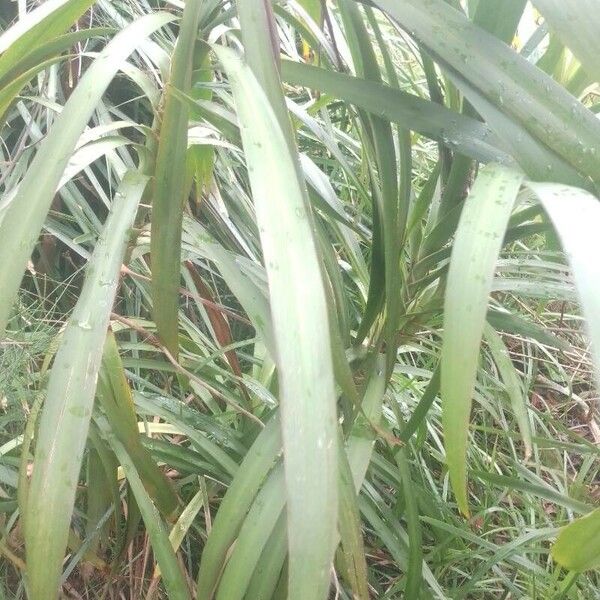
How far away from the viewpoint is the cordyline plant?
297 mm

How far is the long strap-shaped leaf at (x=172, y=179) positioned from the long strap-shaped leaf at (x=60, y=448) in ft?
0.36

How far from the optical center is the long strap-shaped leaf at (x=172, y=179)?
0.43 meters

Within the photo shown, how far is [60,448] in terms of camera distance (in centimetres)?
33

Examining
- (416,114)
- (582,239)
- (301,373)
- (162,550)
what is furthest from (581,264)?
(162,550)

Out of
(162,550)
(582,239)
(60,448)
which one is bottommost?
(162,550)

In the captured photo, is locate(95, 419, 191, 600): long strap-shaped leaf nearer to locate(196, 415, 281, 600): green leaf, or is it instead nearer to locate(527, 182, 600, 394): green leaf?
locate(196, 415, 281, 600): green leaf

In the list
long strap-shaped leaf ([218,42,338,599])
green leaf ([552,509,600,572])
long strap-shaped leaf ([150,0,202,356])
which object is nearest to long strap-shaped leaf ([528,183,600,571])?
green leaf ([552,509,600,572])

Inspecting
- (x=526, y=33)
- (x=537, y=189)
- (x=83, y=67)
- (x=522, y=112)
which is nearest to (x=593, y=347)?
(x=537, y=189)

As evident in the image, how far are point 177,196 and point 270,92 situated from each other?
120mm

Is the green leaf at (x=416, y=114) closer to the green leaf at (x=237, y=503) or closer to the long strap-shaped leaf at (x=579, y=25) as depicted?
the long strap-shaped leaf at (x=579, y=25)

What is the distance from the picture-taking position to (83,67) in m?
0.97

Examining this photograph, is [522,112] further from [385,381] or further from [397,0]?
[385,381]

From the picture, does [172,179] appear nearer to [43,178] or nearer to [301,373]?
[43,178]

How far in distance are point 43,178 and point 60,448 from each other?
15 centimetres
